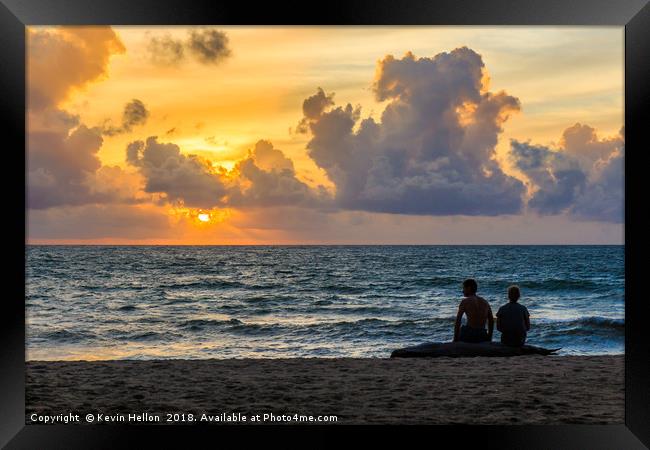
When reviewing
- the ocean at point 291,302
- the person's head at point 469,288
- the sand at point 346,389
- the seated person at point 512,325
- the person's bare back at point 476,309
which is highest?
the person's head at point 469,288

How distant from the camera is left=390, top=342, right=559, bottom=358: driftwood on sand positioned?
947 centimetres

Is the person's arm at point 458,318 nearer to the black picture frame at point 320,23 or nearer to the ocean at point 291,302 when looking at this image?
the black picture frame at point 320,23

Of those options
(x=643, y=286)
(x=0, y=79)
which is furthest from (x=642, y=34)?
(x=0, y=79)

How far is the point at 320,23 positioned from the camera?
4973 mm

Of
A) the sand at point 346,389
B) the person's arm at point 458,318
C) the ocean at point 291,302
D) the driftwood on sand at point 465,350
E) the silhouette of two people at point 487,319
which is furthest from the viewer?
the ocean at point 291,302

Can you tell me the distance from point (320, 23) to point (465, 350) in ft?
19.5

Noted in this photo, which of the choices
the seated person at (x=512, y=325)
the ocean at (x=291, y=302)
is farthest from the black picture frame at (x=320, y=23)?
the ocean at (x=291, y=302)

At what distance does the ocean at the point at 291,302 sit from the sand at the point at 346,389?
9.56 ft

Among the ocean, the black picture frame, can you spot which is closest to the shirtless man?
the black picture frame

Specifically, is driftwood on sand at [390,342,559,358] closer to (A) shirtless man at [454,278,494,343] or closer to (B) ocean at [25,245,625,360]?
(A) shirtless man at [454,278,494,343]

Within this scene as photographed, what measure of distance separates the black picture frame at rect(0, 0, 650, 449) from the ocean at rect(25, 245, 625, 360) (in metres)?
5.62

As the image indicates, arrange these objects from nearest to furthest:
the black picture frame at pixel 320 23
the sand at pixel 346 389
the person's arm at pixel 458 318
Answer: the black picture frame at pixel 320 23, the sand at pixel 346 389, the person's arm at pixel 458 318

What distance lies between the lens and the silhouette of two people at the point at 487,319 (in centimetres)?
912

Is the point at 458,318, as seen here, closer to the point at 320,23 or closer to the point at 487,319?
the point at 487,319
